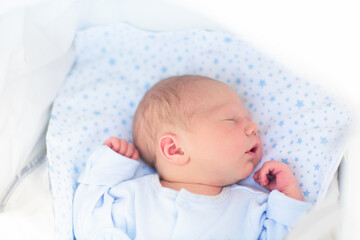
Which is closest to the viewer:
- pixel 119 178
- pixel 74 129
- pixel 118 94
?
pixel 119 178

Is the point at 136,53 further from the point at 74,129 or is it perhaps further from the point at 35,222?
the point at 35,222

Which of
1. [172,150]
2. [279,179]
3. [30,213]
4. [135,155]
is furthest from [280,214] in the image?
[30,213]

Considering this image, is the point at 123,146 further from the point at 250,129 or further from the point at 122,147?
the point at 250,129

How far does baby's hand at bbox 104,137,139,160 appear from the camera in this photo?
4.09 feet

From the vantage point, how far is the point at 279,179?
1.11 m

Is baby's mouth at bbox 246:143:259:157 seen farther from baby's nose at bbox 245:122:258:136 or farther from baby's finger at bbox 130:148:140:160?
baby's finger at bbox 130:148:140:160

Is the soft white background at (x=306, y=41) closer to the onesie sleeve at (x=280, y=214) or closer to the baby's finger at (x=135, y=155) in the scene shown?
the onesie sleeve at (x=280, y=214)

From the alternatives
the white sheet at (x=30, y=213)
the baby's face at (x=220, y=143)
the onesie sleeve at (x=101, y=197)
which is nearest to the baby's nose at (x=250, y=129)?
the baby's face at (x=220, y=143)

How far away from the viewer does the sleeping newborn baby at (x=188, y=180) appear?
3.47 feet

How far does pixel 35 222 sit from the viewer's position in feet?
3.53

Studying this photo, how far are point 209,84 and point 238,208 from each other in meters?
0.36

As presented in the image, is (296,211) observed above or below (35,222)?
above

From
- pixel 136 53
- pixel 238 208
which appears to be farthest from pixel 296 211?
pixel 136 53

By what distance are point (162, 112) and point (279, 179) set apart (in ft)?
1.17
